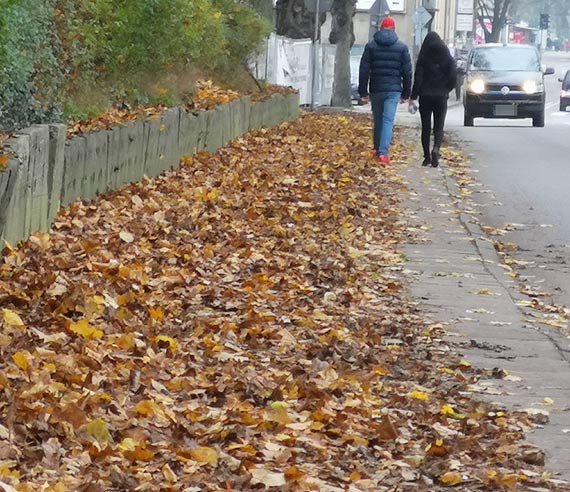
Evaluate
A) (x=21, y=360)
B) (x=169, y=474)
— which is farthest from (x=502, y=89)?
(x=169, y=474)

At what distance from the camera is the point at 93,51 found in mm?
15367

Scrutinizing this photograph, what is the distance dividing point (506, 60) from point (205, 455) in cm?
3216

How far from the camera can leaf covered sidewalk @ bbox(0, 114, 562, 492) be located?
568 cm

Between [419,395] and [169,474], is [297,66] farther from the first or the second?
[169,474]

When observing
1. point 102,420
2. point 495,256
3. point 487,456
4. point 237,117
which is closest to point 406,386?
point 487,456

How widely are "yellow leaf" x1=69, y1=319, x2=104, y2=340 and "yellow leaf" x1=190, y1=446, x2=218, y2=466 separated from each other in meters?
1.78

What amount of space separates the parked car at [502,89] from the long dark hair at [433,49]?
51.4ft

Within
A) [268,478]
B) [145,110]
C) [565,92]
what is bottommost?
[565,92]

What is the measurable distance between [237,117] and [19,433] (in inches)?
572

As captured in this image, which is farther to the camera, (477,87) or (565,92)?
(565,92)

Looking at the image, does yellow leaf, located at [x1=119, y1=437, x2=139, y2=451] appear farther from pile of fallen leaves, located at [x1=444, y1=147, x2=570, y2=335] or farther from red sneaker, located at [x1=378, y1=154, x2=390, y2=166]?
red sneaker, located at [x1=378, y1=154, x2=390, y2=166]

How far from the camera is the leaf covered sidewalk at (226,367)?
18.6 feet

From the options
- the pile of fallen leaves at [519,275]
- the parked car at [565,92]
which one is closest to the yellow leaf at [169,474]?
the pile of fallen leaves at [519,275]

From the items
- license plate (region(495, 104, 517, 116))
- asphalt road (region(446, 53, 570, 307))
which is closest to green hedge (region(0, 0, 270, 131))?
asphalt road (region(446, 53, 570, 307))
